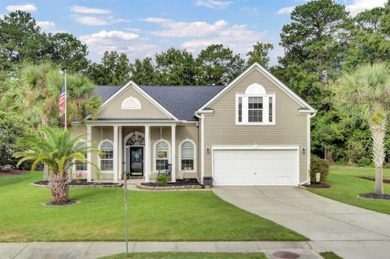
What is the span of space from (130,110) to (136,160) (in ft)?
Result: 11.7

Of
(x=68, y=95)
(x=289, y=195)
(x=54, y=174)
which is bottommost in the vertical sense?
(x=289, y=195)

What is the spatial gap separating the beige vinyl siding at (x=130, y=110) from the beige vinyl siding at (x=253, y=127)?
3.12 meters

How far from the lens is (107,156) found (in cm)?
2208

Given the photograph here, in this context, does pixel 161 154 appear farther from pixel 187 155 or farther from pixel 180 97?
pixel 180 97

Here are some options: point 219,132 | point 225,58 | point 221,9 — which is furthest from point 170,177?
point 225,58

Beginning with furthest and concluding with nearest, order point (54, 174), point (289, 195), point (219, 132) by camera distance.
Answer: point (219, 132)
point (289, 195)
point (54, 174)

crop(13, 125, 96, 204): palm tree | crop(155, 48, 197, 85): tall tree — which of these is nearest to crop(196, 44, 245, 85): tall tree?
crop(155, 48, 197, 85): tall tree

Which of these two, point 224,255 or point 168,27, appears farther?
point 168,27

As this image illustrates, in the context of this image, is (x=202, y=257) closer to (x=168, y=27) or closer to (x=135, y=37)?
(x=168, y=27)

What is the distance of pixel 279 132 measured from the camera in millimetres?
20672

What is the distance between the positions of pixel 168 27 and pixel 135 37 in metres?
9.87

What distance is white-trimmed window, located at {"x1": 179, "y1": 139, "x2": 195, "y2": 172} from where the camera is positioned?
73.5 ft

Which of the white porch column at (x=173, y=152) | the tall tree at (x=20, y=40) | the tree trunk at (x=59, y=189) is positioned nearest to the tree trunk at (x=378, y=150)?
the white porch column at (x=173, y=152)

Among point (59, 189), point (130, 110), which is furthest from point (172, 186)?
point (59, 189)
